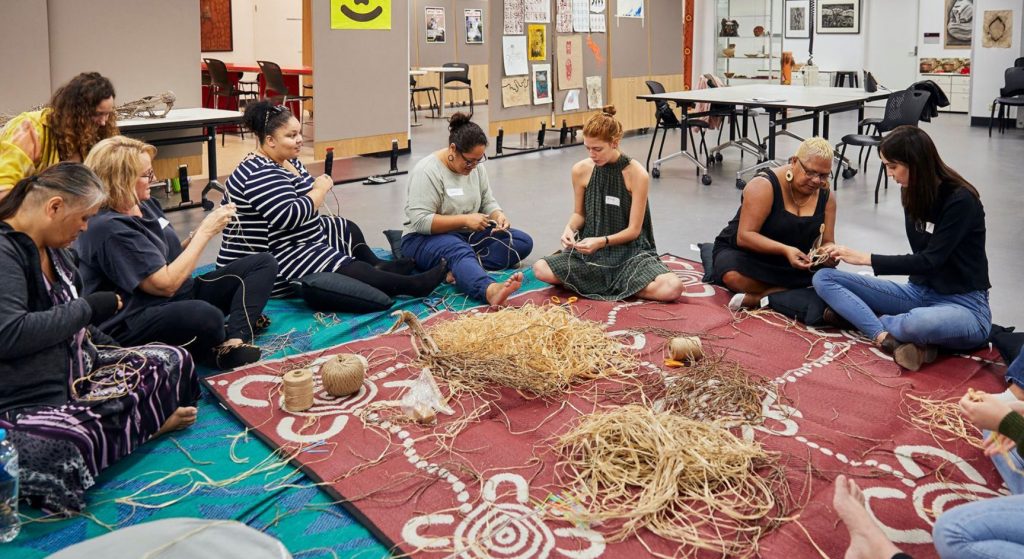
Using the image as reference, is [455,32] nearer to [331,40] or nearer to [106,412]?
[331,40]

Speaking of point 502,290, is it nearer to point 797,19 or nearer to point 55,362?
point 55,362

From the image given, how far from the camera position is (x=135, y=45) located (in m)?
6.99

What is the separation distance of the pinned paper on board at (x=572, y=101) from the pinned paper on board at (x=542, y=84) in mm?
342

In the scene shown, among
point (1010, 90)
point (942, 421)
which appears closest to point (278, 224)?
point (942, 421)

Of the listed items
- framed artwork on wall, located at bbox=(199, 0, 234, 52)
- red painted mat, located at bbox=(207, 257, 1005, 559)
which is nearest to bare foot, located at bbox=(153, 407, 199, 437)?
red painted mat, located at bbox=(207, 257, 1005, 559)

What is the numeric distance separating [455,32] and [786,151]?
7.53 m

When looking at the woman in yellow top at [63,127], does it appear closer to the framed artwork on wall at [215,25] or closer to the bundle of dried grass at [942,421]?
the bundle of dried grass at [942,421]

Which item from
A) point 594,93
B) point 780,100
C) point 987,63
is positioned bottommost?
point 780,100

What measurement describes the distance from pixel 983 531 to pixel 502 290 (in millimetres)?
2536

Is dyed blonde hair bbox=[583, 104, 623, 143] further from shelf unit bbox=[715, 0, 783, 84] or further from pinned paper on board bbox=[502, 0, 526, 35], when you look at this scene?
shelf unit bbox=[715, 0, 783, 84]

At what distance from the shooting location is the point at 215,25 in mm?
13500

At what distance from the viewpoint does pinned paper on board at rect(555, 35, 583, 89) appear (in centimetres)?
1034

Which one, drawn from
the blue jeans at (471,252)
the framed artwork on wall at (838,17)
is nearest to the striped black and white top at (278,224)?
the blue jeans at (471,252)

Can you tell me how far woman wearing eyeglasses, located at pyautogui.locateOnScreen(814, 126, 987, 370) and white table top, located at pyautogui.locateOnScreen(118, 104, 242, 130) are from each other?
15.7 feet
